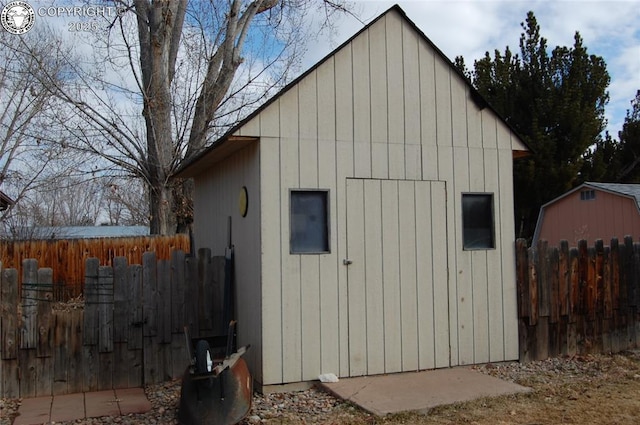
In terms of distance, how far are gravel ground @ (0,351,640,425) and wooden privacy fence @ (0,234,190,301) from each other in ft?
26.1

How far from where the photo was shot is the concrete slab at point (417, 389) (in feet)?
17.7

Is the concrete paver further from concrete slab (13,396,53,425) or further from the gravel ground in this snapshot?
the gravel ground

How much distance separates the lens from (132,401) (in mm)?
5980

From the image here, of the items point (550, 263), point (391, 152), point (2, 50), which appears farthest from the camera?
point (2, 50)

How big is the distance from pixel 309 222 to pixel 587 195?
1406 centimetres

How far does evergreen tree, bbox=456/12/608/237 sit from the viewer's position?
63.2 ft

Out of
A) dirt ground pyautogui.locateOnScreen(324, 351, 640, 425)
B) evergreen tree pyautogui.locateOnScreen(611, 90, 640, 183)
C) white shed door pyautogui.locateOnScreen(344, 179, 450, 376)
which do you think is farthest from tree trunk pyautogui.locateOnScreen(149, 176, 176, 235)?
evergreen tree pyautogui.locateOnScreen(611, 90, 640, 183)

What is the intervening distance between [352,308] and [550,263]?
2978 millimetres

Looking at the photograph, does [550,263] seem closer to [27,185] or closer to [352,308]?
[352,308]

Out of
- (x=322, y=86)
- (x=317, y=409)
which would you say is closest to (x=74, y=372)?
(x=317, y=409)

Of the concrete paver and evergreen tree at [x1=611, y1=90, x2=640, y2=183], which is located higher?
evergreen tree at [x1=611, y1=90, x2=640, y2=183]

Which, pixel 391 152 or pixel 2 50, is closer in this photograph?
pixel 391 152

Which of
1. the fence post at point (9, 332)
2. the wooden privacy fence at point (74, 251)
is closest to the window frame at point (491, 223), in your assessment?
the fence post at point (9, 332)

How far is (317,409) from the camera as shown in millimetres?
5430
